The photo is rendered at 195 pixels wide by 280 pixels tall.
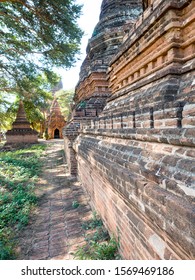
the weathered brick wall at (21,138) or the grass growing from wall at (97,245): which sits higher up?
the weathered brick wall at (21,138)

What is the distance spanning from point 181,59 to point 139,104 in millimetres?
648

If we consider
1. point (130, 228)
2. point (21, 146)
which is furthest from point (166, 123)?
point (21, 146)

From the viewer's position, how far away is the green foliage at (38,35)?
8211 mm

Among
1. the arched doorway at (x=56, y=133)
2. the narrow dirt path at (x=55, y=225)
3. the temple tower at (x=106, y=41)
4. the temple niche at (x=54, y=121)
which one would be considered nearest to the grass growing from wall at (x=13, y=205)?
the narrow dirt path at (x=55, y=225)

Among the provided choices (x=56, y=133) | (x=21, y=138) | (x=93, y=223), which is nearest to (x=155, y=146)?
(x=93, y=223)

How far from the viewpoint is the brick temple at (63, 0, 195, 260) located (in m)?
1.25

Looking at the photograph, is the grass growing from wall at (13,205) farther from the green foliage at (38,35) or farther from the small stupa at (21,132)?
the small stupa at (21,132)

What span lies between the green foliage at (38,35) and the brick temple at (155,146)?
647 centimetres

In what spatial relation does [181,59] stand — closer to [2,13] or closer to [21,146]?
[2,13]

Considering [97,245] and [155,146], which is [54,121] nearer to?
[97,245]

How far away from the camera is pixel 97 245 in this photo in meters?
2.62

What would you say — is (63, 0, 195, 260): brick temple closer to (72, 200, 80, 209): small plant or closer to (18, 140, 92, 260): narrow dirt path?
(18, 140, 92, 260): narrow dirt path

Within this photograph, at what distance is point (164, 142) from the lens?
5.23 ft

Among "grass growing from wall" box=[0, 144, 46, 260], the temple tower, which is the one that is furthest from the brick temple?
the temple tower
